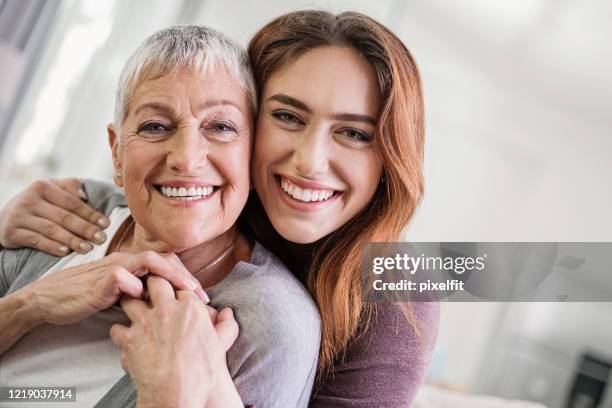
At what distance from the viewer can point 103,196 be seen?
152 centimetres

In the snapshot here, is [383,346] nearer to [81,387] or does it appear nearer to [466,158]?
[81,387]

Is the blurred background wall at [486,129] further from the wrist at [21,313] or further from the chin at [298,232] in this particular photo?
the chin at [298,232]

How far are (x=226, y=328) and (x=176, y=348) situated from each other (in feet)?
0.33

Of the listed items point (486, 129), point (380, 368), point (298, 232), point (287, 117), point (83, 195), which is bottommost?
point (380, 368)

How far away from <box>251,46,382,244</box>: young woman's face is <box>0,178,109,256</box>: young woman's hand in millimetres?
426

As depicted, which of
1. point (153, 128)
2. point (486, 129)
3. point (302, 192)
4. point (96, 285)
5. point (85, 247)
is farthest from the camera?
point (486, 129)

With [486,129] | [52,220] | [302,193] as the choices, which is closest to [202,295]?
[302,193]

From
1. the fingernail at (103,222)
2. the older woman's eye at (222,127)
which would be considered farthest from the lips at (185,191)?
the fingernail at (103,222)

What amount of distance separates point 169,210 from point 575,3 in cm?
385

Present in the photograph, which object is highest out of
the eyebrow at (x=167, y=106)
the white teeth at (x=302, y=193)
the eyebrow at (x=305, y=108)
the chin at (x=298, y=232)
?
the eyebrow at (x=305, y=108)

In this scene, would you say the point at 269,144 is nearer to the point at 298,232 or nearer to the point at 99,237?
the point at 298,232

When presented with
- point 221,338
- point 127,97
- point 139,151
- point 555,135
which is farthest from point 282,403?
point 555,135

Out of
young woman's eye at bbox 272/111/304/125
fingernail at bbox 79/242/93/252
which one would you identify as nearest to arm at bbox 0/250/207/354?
fingernail at bbox 79/242/93/252

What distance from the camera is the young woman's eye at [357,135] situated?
47.8 inches
